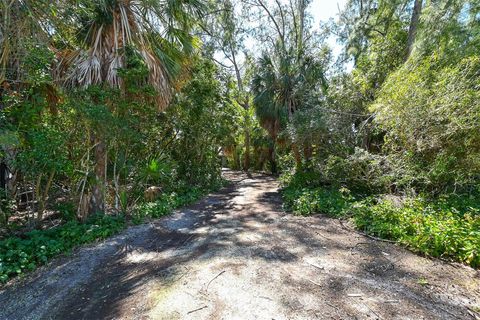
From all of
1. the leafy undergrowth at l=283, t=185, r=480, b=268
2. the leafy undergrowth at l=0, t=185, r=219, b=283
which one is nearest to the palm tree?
the leafy undergrowth at l=0, t=185, r=219, b=283

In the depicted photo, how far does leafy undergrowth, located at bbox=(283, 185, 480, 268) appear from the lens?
322 cm

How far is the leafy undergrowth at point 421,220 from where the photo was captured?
3.22 m

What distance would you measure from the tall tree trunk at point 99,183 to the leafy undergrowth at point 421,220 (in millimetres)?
4391

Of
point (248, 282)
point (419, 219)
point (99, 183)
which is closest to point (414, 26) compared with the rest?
point (419, 219)

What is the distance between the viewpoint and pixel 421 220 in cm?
383

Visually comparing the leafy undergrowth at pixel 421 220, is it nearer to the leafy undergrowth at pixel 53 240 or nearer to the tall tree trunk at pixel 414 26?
the leafy undergrowth at pixel 53 240

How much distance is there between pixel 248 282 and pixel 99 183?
4.07 metres

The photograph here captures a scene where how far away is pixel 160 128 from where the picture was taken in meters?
7.62

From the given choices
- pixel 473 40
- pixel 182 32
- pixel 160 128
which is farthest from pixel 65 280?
pixel 473 40

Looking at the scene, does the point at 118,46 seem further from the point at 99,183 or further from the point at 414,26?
the point at 414,26

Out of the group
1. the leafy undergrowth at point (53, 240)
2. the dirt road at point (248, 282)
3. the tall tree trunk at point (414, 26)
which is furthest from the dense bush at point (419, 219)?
the tall tree trunk at point (414, 26)

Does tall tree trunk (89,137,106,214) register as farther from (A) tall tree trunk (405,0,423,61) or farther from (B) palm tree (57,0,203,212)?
(A) tall tree trunk (405,0,423,61)

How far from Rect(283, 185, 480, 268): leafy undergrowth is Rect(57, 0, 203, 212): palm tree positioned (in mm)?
4489

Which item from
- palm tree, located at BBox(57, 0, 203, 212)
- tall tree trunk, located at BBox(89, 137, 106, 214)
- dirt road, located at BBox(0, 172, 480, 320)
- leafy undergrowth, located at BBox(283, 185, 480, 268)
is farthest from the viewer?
tall tree trunk, located at BBox(89, 137, 106, 214)
